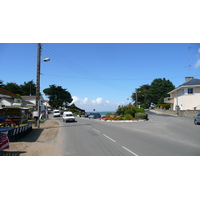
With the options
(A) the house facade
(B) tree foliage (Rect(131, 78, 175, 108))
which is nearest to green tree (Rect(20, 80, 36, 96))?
(B) tree foliage (Rect(131, 78, 175, 108))

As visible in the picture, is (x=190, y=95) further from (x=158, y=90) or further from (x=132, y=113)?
(x=158, y=90)

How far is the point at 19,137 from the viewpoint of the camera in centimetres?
1341

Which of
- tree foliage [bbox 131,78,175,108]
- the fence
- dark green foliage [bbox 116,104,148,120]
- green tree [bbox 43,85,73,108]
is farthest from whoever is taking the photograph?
green tree [bbox 43,85,73,108]

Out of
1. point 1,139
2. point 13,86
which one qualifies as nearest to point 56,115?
point 13,86

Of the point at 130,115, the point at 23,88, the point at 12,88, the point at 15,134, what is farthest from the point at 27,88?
the point at 15,134

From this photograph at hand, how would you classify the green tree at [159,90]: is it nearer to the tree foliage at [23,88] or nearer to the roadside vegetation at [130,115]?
the roadside vegetation at [130,115]

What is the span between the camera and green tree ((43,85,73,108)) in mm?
89025

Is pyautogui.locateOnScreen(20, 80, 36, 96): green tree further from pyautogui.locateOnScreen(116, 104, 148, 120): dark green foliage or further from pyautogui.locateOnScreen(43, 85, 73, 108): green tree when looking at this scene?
pyautogui.locateOnScreen(116, 104, 148, 120): dark green foliage

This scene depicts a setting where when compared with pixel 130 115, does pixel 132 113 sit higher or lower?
higher

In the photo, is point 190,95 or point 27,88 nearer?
point 190,95

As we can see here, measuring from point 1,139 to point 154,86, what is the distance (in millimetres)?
81202

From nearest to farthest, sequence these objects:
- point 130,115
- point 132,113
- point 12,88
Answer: point 130,115 → point 132,113 → point 12,88

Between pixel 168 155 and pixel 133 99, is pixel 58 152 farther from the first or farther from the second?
pixel 133 99

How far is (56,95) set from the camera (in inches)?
3615
